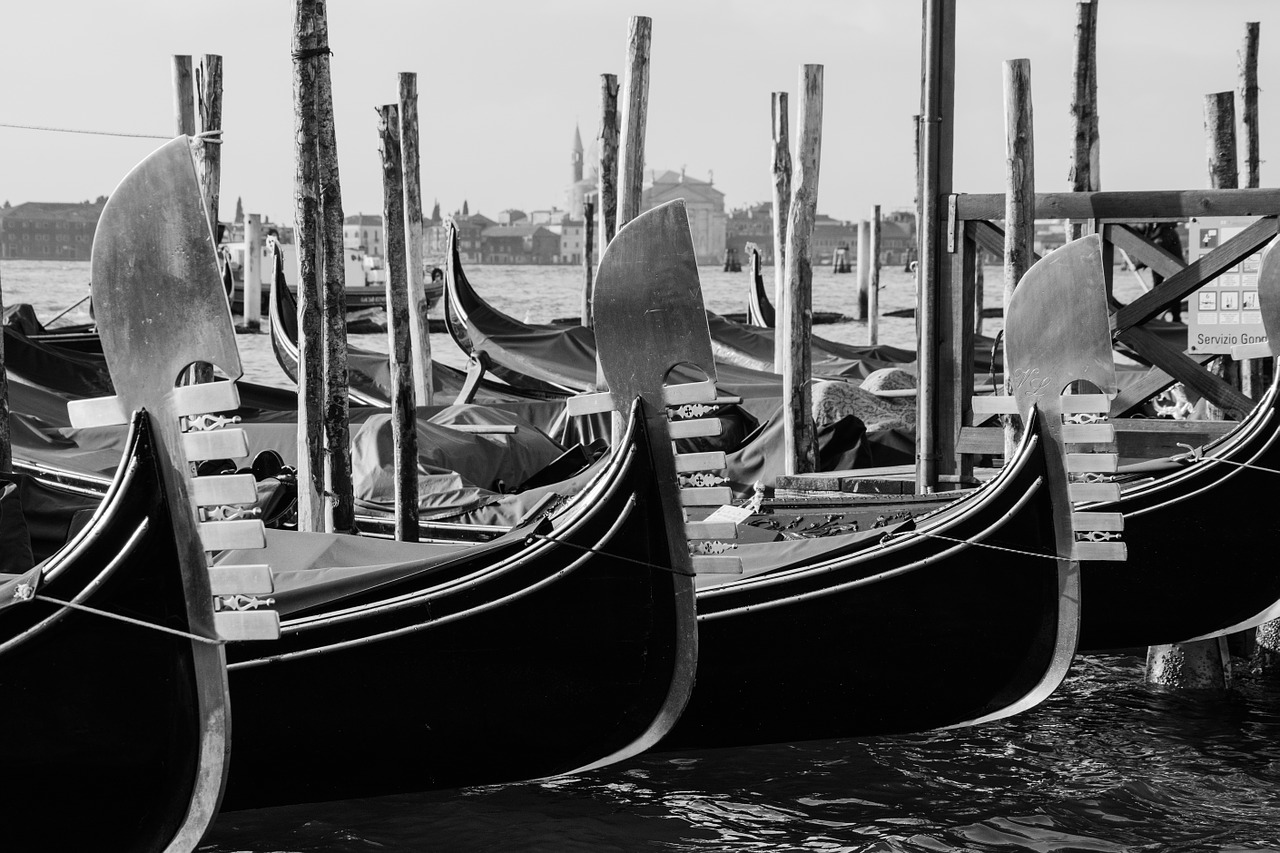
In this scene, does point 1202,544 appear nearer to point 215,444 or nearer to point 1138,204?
point 1138,204

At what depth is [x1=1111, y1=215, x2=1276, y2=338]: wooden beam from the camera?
6.04m

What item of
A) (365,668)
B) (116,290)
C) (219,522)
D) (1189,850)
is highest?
(116,290)

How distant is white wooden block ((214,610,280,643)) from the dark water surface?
1.16 metres

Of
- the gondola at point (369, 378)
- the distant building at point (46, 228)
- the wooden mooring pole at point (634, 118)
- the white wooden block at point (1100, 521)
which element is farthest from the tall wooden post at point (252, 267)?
the distant building at point (46, 228)

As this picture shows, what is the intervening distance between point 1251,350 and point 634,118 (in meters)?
2.90

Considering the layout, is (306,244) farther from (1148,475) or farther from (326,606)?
(1148,475)

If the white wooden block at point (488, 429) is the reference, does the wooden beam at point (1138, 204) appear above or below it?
above

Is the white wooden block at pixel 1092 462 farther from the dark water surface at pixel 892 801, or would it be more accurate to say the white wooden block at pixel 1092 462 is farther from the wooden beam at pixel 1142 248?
the wooden beam at pixel 1142 248

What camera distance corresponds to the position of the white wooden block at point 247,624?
3338 mm

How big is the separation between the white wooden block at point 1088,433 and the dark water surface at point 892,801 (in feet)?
3.76

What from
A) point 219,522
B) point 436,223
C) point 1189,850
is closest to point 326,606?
point 219,522

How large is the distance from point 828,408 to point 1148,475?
2860 millimetres

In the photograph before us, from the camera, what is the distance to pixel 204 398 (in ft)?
10.4

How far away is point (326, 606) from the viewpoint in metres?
4.01
